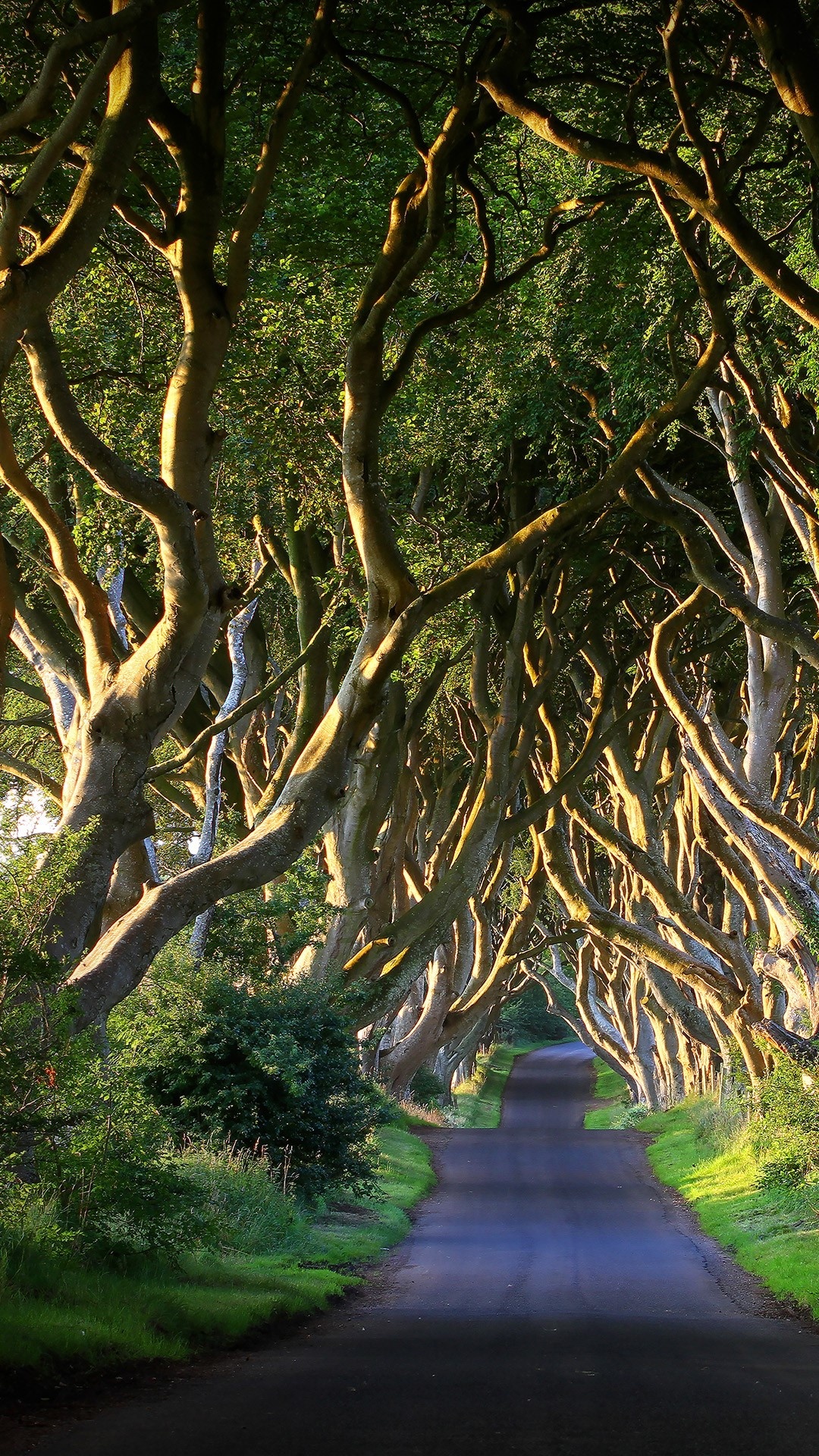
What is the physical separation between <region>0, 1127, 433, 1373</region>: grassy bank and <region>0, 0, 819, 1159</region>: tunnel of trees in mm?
1574

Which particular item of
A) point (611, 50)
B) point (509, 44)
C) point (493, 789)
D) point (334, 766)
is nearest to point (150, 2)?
point (509, 44)

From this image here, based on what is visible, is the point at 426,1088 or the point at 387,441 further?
the point at 426,1088

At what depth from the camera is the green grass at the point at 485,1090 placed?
42.8 meters

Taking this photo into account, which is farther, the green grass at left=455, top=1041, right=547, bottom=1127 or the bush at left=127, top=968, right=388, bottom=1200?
the green grass at left=455, top=1041, right=547, bottom=1127

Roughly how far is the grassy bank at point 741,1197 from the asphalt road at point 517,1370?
38 cm

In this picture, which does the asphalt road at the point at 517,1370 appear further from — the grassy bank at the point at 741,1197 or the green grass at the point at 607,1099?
the green grass at the point at 607,1099

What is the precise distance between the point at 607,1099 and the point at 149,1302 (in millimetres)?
46009

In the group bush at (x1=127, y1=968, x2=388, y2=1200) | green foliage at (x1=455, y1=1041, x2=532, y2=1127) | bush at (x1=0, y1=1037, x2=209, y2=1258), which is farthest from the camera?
green foliage at (x1=455, y1=1041, x2=532, y2=1127)

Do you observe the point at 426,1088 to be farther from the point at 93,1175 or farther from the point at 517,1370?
the point at 517,1370

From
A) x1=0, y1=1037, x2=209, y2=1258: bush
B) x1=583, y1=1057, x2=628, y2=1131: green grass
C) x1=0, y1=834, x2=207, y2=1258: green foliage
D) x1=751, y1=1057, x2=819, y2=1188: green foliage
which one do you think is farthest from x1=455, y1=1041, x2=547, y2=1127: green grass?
x1=0, y1=834, x2=207, y2=1258: green foliage

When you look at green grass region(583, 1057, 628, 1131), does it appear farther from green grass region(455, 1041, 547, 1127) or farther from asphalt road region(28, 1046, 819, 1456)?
asphalt road region(28, 1046, 819, 1456)

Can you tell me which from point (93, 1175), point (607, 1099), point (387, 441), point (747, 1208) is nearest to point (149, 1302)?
point (93, 1175)

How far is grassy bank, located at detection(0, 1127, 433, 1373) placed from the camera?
24.3 feet

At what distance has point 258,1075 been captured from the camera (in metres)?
15.3
